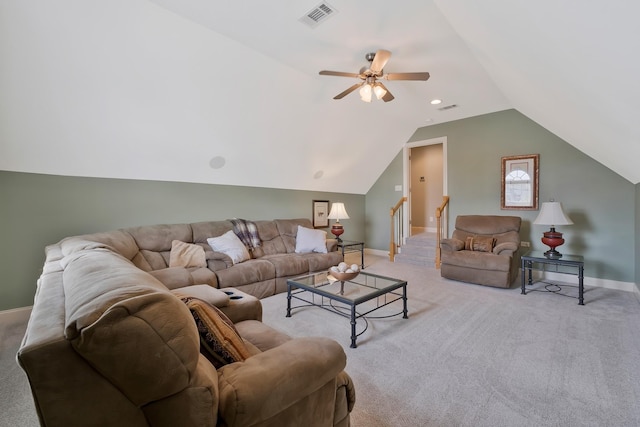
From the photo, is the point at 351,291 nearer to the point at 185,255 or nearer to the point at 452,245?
the point at 185,255

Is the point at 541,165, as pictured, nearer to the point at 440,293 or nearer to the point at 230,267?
the point at 440,293

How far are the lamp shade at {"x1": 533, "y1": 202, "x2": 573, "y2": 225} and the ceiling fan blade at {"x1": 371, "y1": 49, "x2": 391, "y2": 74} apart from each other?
3.01m

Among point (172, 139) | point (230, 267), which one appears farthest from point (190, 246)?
point (172, 139)

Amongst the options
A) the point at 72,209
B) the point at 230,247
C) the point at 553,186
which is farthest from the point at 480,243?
the point at 72,209

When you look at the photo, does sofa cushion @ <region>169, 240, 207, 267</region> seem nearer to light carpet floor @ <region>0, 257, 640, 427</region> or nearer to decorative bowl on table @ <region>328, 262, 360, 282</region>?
light carpet floor @ <region>0, 257, 640, 427</region>

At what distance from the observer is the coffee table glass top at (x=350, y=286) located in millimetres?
Result: 2646

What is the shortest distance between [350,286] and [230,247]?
178cm

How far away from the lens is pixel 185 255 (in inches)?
139

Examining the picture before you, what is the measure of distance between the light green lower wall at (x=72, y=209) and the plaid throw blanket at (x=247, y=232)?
32 cm

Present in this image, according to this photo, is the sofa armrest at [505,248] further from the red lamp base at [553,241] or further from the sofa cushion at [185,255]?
the sofa cushion at [185,255]

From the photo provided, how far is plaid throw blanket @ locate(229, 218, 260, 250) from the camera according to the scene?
4.34 m

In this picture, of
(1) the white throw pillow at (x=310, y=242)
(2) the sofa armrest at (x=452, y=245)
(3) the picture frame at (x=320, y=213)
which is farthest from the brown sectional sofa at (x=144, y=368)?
(3) the picture frame at (x=320, y=213)

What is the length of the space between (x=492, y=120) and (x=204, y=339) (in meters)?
5.84

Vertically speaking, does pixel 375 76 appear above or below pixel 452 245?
above
